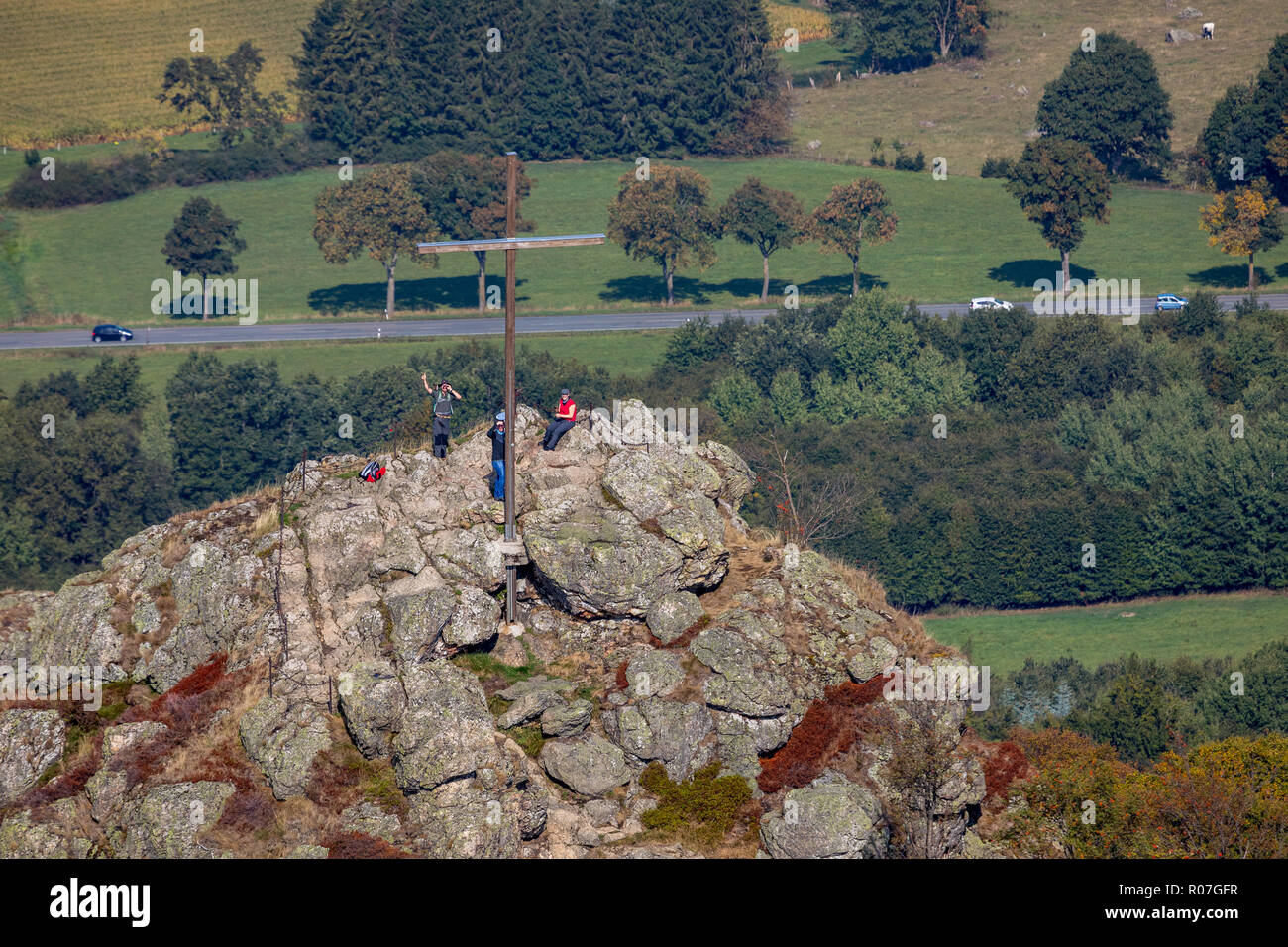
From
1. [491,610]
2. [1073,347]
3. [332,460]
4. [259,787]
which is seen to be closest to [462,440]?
[332,460]

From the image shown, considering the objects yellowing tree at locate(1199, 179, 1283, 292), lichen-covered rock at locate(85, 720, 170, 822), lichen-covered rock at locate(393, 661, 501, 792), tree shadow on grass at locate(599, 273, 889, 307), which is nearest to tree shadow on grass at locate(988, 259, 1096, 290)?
tree shadow on grass at locate(599, 273, 889, 307)

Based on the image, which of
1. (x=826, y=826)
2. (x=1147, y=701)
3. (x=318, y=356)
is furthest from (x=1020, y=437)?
(x=826, y=826)

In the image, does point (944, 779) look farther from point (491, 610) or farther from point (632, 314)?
point (632, 314)

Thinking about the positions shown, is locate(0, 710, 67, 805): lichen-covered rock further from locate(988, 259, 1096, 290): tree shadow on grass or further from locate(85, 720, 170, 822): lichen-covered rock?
locate(988, 259, 1096, 290): tree shadow on grass

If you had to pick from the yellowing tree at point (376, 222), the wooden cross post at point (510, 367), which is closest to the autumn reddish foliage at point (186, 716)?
the wooden cross post at point (510, 367)

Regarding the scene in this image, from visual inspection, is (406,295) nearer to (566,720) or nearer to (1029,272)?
(1029,272)

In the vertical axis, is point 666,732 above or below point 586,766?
above

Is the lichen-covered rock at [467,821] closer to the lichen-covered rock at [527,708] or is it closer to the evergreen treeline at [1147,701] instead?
the lichen-covered rock at [527,708]
